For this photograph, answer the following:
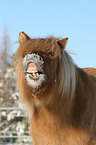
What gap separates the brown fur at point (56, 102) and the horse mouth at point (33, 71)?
0.13 m

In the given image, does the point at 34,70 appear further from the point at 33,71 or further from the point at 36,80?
the point at 36,80

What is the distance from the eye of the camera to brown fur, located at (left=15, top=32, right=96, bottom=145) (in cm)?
241

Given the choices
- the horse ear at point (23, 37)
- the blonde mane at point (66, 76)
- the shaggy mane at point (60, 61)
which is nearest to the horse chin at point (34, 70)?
the shaggy mane at point (60, 61)

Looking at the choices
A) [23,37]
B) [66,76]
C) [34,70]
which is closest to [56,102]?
[66,76]

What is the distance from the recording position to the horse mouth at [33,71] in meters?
2.24

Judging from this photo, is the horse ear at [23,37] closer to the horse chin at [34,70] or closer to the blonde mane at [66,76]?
the horse chin at [34,70]

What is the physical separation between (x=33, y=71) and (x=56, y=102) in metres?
0.58

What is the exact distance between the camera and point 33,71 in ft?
7.37

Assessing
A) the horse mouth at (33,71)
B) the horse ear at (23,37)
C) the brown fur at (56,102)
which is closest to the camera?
the horse mouth at (33,71)

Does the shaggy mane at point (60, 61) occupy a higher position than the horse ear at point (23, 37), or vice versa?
the horse ear at point (23, 37)

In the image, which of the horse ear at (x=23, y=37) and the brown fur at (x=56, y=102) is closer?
the brown fur at (x=56, y=102)

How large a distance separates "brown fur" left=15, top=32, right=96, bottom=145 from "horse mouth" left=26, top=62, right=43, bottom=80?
5.1 inches

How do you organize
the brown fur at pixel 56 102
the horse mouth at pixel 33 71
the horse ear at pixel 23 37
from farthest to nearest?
the horse ear at pixel 23 37
the brown fur at pixel 56 102
the horse mouth at pixel 33 71

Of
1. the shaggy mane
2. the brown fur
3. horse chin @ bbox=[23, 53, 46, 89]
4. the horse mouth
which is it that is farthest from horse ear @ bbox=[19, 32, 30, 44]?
the horse mouth
